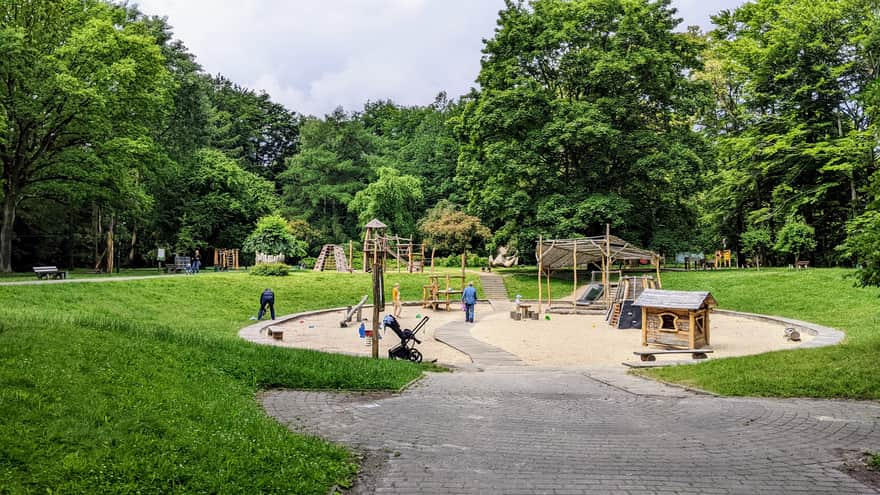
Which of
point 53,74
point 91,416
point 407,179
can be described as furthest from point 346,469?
point 407,179

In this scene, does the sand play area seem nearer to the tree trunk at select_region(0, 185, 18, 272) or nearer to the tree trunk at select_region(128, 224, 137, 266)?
the tree trunk at select_region(0, 185, 18, 272)

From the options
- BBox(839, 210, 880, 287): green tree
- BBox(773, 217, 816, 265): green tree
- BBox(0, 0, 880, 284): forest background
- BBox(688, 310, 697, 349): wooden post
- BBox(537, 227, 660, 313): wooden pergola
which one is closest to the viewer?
BBox(839, 210, 880, 287): green tree

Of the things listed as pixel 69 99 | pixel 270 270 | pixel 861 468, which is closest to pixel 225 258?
pixel 270 270

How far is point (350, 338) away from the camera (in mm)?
16922

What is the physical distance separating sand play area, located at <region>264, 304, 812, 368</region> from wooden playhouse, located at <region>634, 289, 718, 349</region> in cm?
53

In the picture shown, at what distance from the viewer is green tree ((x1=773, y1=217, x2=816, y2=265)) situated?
31688 mm

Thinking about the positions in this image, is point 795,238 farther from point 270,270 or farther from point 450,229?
point 270,270

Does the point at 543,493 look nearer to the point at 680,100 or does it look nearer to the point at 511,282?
the point at 511,282

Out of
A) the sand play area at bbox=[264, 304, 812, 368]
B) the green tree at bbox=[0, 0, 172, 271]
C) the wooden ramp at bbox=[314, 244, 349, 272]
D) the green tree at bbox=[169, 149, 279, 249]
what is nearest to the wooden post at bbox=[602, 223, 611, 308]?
the sand play area at bbox=[264, 304, 812, 368]

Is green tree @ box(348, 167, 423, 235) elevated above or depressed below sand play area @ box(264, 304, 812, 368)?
above

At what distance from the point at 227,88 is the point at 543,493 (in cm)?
7507

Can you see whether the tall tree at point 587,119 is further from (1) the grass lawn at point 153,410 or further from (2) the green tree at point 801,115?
(1) the grass lawn at point 153,410

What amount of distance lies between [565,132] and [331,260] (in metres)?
20.1

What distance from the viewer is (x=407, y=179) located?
50.6 metres
